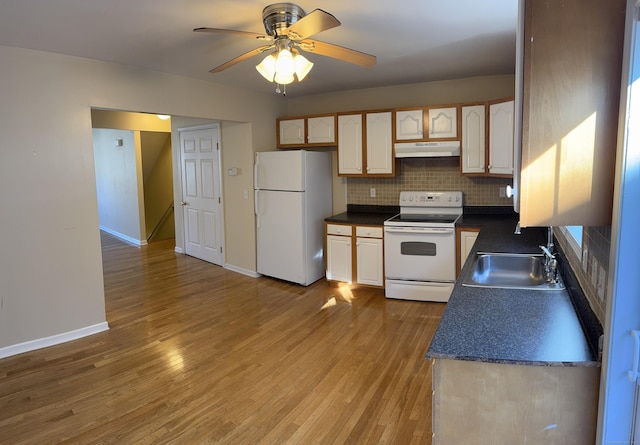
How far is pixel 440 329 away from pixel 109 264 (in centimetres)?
587

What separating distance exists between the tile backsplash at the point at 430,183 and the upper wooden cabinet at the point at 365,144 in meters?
0.33

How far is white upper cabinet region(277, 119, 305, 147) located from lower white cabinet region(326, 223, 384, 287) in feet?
4.03

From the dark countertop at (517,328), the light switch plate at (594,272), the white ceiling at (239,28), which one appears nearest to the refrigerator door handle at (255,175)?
the white ceiling at (239,28)

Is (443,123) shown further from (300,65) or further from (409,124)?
(300,65)

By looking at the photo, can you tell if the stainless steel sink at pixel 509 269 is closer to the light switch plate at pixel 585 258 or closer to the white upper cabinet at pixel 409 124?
the light switch plate at pixel 585 258

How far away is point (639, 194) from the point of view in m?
1.15

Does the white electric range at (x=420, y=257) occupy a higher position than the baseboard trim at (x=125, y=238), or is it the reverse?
the white electric range at (x=420, y=257)

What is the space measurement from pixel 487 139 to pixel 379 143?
1.14 metres

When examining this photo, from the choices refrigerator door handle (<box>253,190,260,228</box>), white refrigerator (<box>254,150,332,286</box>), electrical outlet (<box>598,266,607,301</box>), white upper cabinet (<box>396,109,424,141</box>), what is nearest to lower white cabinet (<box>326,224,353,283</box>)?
white refrigerator (<box>254,150,332,286</box>)

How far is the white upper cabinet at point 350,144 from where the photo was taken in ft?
16.0

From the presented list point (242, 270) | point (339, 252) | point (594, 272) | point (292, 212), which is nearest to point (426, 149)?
point (339, 252)

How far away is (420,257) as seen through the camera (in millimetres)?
4320

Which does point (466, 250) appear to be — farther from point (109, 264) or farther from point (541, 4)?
point (109, 264)

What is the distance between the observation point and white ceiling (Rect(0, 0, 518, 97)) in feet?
8.13
